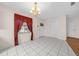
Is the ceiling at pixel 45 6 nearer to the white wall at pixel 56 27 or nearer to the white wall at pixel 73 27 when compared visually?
the white wall at pixel 56 27

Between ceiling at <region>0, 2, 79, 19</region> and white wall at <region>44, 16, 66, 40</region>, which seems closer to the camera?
ceiling at <region>0, 2, 79, 19</region>

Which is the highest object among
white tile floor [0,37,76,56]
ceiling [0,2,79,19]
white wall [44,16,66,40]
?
ceiling [0,2,79,19]

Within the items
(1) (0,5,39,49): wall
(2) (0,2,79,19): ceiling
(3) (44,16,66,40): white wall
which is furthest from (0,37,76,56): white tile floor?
(3) (44,16,66,40): white wall

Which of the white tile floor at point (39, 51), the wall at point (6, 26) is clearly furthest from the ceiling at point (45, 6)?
the white tile floor at point (39, 51)

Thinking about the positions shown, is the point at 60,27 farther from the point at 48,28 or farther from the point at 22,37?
the point at 22,37

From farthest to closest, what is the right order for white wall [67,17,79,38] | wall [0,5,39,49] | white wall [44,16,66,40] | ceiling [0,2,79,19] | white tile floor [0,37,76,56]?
white wall [67,17,79,38] < white wall [44,16,66,40] < wall [0,5,39,49] < ceiling [0,2,79,19] < white tile floor [0,37,76,56]

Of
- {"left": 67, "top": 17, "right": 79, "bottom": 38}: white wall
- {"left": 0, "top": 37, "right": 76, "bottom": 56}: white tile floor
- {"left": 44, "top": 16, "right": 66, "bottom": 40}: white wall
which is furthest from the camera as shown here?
{"left": 67, "top": 17, "right": 79, "bottom": 38}: white wall

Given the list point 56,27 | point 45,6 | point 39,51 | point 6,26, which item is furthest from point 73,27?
point 6,26

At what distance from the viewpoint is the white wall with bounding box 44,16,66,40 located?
6055 mm

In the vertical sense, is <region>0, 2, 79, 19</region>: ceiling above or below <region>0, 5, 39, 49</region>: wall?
above

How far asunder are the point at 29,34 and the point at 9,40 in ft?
5.39

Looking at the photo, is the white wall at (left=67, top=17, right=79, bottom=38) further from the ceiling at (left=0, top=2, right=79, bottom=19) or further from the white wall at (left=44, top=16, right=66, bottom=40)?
the ceiling at (left=0, top=2, right=79, bottom=19)

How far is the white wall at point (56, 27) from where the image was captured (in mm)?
6055

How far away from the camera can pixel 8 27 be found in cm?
369
